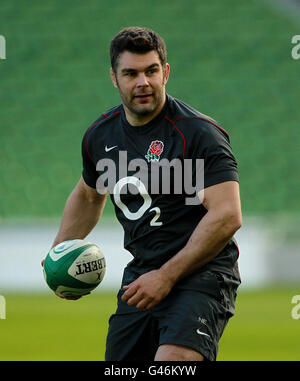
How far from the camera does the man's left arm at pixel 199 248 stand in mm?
3953

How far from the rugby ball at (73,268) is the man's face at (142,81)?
3.02 ft

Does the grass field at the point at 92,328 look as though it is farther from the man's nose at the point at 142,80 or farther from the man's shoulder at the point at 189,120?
the man's nose at the point at 142,80

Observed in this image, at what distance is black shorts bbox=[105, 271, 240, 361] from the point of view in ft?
13.1

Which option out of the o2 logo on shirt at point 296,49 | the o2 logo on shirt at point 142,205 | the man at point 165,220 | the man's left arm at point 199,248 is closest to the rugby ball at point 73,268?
the man at point 165,220

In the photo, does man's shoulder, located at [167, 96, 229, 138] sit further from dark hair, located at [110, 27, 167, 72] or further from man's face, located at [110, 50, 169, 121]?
dark hair, located at [110, 27, 167, 72]

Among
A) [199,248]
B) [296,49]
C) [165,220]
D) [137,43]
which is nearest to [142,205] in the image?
[165,220]

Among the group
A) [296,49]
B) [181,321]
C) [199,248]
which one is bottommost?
[181,321]

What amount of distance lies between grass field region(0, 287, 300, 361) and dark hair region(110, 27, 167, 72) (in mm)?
4217

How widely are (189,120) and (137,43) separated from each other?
1.77ft

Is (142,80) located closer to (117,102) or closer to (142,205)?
(142,205)

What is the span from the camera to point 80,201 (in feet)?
16.5

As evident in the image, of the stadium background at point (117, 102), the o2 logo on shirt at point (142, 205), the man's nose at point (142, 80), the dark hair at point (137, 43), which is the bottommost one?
the o2 logo on shirt at point (142, 205)

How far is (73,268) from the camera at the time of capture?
4.43 m

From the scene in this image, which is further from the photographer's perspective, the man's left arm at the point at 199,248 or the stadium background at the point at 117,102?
the stadium background at the point at 117,102
